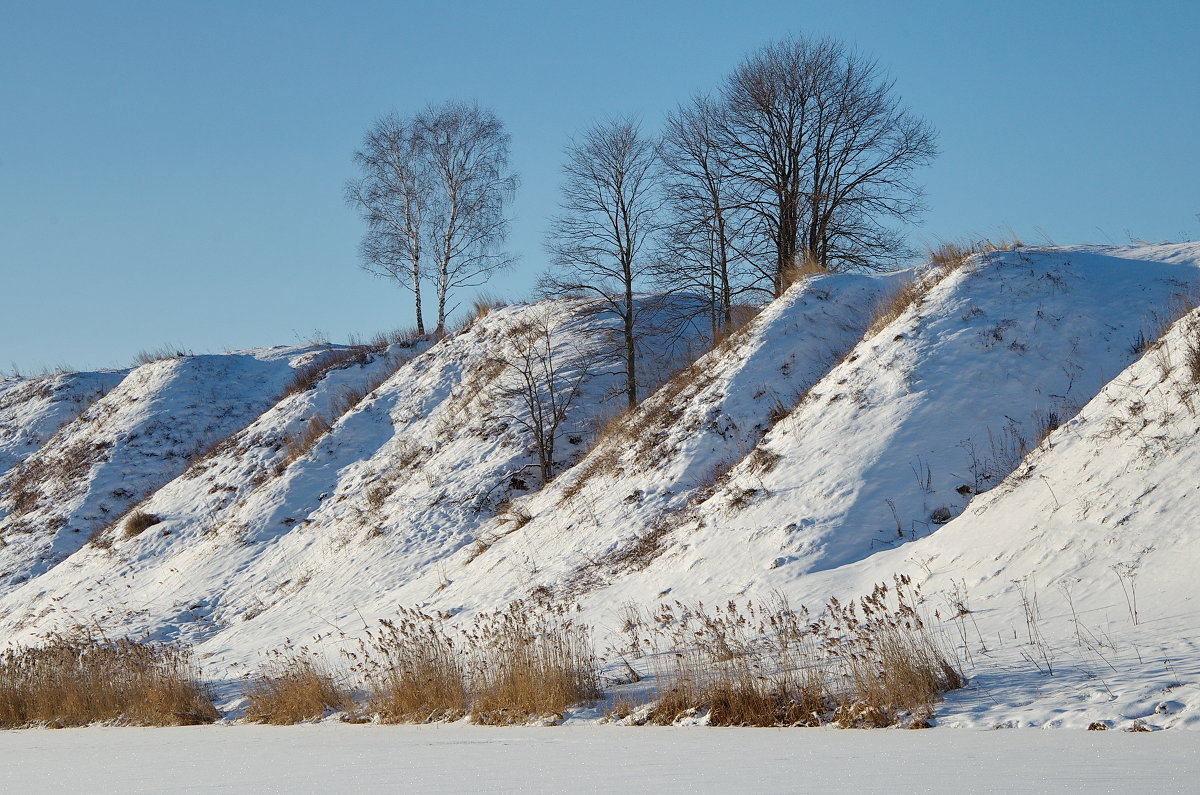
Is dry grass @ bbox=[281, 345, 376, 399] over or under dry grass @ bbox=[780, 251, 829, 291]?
over

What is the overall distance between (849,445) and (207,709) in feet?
31.1

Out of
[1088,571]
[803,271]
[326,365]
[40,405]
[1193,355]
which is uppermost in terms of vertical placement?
[40,405]

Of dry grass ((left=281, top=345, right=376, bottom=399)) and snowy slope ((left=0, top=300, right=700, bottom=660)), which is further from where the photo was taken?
dry grass ((left=281, top=345, right=376, bottom=399))

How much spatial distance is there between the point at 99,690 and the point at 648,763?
31.2 ft

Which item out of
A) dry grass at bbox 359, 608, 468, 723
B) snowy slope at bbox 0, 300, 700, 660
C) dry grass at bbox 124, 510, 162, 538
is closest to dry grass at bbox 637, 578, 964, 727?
dry grass at bbox 359, 608, 468, 723

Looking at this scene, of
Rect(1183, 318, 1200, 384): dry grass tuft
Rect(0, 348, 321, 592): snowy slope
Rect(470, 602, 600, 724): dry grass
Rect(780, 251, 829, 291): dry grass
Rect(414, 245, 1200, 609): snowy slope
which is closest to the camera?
Rect(470, 602, 600, 724): dry grass

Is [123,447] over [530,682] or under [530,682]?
over

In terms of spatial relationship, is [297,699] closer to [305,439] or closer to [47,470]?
[305,439]

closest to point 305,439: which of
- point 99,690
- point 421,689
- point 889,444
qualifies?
point 99,690

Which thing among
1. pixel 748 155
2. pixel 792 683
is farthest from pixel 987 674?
pixel 748 155

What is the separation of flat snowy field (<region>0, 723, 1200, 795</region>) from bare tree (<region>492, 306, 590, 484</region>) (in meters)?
12.8

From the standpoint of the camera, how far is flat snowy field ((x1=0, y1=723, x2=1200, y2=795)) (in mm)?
4535

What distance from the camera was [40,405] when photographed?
37.3 meters

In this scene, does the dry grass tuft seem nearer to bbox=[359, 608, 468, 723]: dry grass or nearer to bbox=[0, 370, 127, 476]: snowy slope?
bbox=[359, 608, 468, 723]: dry grass
